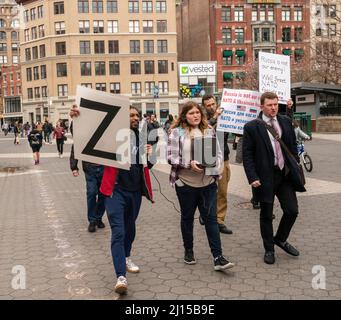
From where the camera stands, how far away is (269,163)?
5.02m

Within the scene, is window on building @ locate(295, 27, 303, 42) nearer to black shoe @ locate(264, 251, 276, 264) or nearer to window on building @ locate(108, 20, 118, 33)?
window on building @ locate(108, 20, 118, 33)

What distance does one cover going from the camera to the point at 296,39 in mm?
73438

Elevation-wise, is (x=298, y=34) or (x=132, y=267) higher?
(x=298, y=34)

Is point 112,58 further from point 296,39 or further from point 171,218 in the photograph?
point 171,218

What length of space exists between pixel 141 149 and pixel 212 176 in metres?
0.83

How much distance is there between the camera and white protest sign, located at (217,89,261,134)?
22.5 feet

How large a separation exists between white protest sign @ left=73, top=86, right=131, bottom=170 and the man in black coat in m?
1.46

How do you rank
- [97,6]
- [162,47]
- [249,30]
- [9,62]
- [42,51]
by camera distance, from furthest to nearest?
[9,62] < [42,51] < [162,47] < [249,30] < [97,6]

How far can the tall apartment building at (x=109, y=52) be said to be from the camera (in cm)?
7119

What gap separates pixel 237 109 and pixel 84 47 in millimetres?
68647

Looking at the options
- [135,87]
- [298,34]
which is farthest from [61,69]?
[298,34]

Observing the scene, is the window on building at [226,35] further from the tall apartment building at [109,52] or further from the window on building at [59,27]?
the window on building at [59,27]

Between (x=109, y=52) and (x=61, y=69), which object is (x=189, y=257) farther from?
(x=61, y=69)
